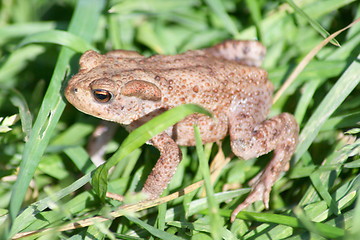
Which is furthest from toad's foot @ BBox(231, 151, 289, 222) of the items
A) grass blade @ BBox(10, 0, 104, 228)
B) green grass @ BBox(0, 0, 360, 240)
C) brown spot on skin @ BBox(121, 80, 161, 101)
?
grass blade @ BBox(10, 0, 104, 228)

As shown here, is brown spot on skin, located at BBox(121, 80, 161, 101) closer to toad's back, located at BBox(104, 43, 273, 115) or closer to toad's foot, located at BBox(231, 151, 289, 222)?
toad's back, located at BBox(104, 43, 273, 115)

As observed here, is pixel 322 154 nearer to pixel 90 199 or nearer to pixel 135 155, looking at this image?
pixel 135 155

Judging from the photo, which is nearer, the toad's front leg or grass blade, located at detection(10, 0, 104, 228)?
grass blade, located at detection(10, 0, 104, 228)

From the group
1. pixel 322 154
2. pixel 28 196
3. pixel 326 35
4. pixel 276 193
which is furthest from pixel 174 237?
pixel 326 35

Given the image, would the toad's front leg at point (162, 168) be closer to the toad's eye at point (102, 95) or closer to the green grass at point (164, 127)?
the green grass at point (164, 127)

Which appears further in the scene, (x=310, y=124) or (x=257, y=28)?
(x=257, y=28)

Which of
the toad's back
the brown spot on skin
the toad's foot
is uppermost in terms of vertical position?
the toad's back
